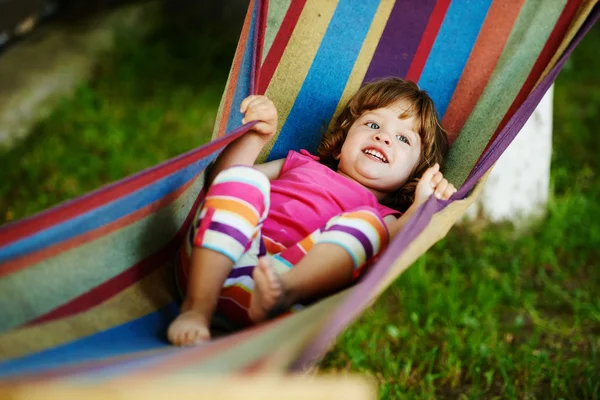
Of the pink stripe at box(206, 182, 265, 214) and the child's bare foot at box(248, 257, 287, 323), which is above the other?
the pink stripe at box(206, 182, 265, 214)

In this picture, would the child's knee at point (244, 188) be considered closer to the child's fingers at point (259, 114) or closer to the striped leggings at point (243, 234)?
the striped leggings at point (243, 234)

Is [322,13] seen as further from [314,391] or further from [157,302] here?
[314,391]

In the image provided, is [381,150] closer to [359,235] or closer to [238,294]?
[359,235]

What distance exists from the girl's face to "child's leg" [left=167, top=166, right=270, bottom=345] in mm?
443

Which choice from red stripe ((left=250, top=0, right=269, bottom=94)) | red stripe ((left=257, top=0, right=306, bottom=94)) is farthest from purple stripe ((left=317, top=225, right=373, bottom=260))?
red stripe ((left=257, top=0, right=306, bottom=94))

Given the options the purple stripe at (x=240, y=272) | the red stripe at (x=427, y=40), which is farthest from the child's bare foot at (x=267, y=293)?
the red stripe at (x=427, y=40)

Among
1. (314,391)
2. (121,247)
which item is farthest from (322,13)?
(314,391)

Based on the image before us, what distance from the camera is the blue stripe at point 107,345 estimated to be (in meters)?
0.97

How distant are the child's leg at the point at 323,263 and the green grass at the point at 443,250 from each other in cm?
63

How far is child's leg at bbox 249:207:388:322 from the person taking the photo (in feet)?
4.14

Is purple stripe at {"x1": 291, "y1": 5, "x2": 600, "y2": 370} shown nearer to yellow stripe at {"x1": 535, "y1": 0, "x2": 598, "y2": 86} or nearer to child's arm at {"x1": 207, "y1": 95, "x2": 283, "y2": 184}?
yellow stripe at {"x1": 535, "y1": 0, "x2": 598, "y2": 86}

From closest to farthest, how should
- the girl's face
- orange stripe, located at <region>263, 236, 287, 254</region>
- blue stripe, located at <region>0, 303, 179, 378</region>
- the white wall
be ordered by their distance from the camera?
blue stripe, located at <region>0, 303, 179, 378</region> → orange stripe, located at <region>263, 236, 287, 254</region> → the girl's face → the white wall

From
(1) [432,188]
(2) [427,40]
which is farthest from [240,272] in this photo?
(2) [427,40]

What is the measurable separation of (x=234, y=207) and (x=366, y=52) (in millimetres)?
859
